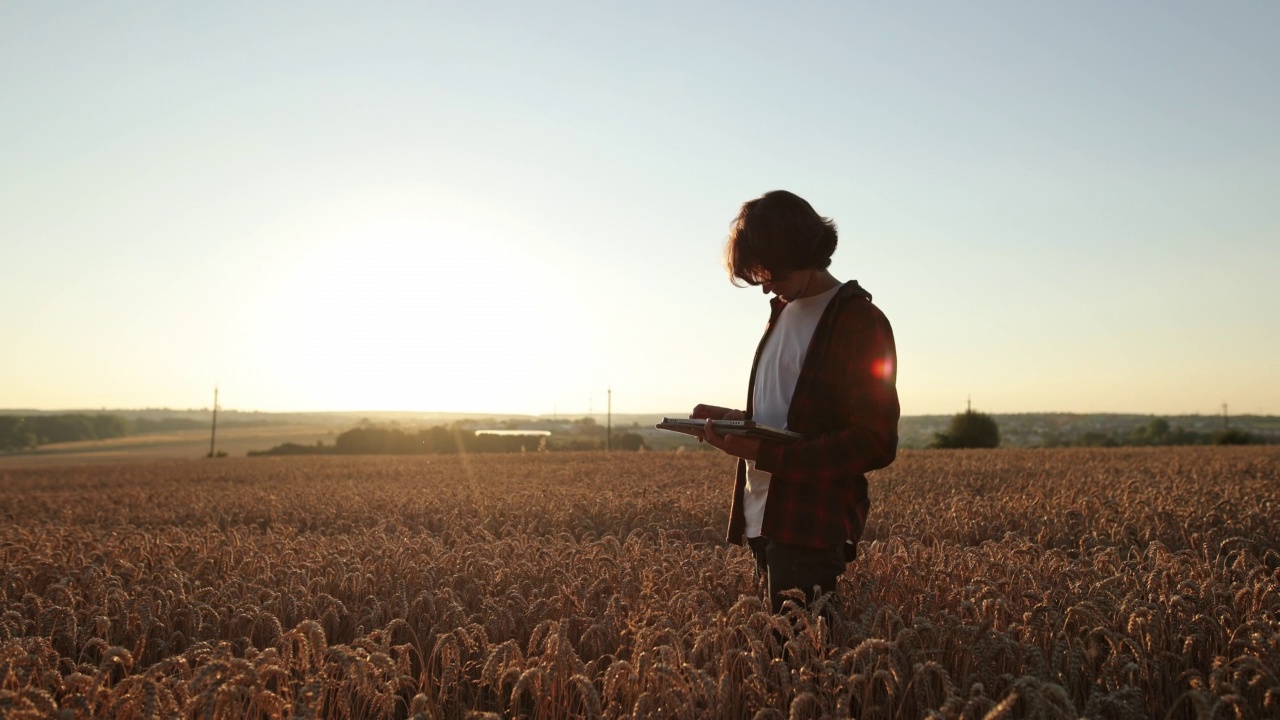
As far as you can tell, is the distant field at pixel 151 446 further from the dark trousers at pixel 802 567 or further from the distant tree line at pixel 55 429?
the dark trousers at pixel 802 567

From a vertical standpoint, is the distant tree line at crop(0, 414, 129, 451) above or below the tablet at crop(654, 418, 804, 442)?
below

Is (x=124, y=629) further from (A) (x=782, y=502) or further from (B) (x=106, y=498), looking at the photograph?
(B) (x=106, y=498)

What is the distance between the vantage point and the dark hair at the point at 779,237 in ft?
10.9

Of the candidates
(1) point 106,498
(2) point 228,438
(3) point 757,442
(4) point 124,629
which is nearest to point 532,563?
(4) point 124,629

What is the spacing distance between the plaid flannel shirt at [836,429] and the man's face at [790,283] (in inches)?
6.2

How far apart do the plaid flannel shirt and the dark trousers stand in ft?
0.28

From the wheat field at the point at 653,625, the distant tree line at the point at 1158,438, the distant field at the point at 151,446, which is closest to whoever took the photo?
the wheat field at the point at 653,625

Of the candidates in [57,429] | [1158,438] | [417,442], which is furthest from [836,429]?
[57,429]

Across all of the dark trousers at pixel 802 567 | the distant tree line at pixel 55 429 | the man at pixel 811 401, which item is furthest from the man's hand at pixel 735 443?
the distant tree line at pixel 55 429

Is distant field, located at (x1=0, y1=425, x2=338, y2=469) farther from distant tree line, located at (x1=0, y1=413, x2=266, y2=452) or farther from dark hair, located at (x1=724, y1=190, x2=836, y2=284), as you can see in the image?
dark hair, located at (x1=724, y1=190, x2=836, y2=284)

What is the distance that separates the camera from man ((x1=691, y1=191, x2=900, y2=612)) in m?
3.21

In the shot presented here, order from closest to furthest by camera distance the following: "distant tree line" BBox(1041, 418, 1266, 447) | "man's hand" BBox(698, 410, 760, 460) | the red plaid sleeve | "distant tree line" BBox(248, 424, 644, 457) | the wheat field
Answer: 1. the wheat field
2. the red plaid sleeve
3. "man's hand" BBox(698, 410, 760, 460)
4. "distant tree line" BBox(1041, 418, 1266, 447)
5. "distant tree line" BBox(248, 424, 644, 457)

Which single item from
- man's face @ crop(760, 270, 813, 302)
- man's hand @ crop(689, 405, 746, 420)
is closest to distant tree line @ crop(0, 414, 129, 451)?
man's hand @ crop(689, 405, 746, 420)

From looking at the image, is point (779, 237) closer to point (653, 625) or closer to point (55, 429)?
point (653, 625)
